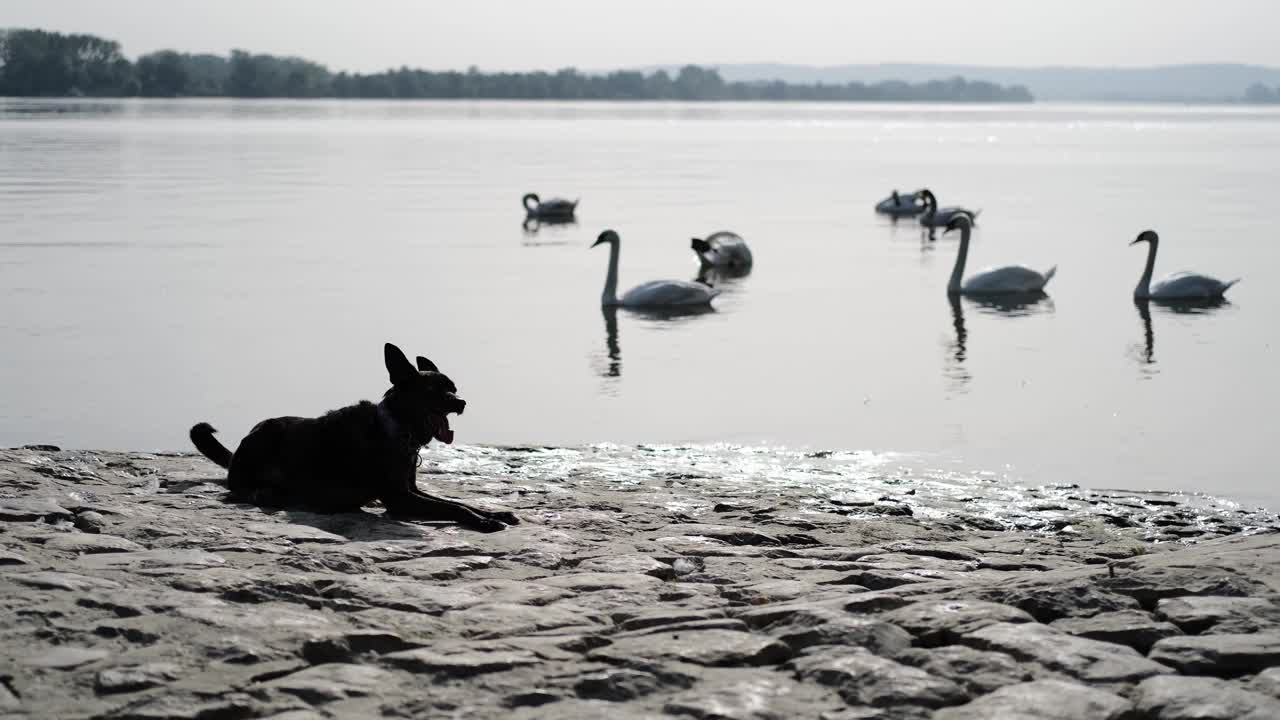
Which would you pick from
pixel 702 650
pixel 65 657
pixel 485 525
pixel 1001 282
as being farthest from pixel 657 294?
pixel 65 657

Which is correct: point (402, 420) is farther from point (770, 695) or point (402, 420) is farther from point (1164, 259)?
point (1164, 259)

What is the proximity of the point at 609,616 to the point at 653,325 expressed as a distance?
1382 cm

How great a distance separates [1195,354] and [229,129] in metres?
86.2


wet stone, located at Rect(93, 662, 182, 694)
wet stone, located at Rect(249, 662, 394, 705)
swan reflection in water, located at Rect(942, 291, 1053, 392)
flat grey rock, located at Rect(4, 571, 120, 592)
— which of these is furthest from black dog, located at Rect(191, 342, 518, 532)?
swan reflection in water, located at Rect(942, 291, 1053, 392)

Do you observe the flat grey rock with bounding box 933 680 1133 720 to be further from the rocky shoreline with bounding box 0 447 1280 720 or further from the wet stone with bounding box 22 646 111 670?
the wet stone with bounding box 22 646 111 670

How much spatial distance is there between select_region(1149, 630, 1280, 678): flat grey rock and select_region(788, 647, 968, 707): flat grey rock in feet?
2.94

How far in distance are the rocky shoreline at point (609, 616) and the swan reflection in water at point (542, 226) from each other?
22.5m

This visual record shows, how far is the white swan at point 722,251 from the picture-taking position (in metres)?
25.8

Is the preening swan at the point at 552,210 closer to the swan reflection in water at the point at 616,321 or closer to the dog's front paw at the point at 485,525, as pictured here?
the swan reflection in water at the point at 616,321

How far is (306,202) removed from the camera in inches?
1524

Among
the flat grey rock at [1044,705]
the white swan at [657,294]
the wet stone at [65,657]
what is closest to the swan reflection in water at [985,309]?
the white swan at [657,294]

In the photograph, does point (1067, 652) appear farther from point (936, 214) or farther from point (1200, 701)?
point (936, 214)

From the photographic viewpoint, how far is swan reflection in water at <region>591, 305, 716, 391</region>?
16.4 metres

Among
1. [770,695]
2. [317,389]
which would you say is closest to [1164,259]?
[317,389]
